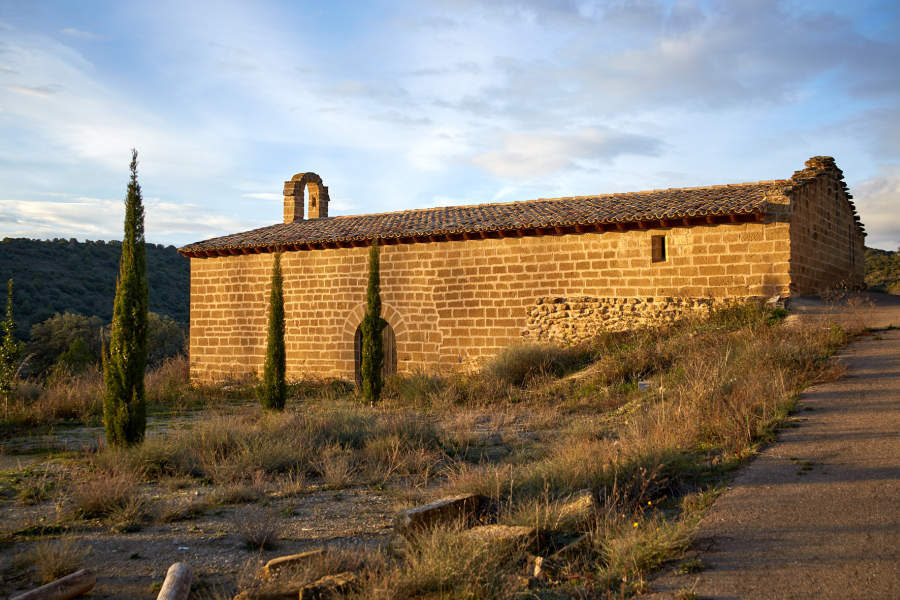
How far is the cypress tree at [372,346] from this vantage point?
42.9 feet

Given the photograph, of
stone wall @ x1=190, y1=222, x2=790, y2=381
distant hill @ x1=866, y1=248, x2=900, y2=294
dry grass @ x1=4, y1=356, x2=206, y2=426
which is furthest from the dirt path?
distant hill @ x1=866, y1=248, x2=900, y2=294

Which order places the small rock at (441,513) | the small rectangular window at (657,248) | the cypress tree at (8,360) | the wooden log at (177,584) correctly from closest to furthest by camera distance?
the wooden log at (177,584)
the small rock at (441,513)
the cypress tree at (8,360)
the small rectangular window at (657,248)

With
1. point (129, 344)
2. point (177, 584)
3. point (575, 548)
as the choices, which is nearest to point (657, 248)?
point (129, 344)

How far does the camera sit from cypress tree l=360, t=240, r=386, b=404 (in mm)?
13086

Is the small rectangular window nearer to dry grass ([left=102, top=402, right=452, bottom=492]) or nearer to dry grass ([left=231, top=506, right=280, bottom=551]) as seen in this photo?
dry grass ([left=102, top=402, right=452, bottom=492])

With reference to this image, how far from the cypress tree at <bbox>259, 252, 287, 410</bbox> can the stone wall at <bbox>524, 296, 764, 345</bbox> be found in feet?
17.6

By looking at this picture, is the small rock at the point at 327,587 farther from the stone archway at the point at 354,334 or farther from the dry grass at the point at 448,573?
the stone archway at the point at 354,334

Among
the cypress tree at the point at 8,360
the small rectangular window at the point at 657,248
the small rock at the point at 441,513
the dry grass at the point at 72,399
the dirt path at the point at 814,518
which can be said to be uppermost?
the small rectangular window at the point at 657,248

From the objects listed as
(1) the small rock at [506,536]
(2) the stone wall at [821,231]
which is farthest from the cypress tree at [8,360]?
(2) the stone wall at [821,231]

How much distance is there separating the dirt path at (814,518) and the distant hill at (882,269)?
19857mm

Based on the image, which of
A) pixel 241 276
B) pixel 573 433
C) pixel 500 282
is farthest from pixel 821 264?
pixel 241 276

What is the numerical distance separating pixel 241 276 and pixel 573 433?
488 inches

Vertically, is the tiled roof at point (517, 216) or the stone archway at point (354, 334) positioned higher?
the tiled roof at point (517, 216)

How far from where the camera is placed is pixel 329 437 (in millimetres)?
8328
